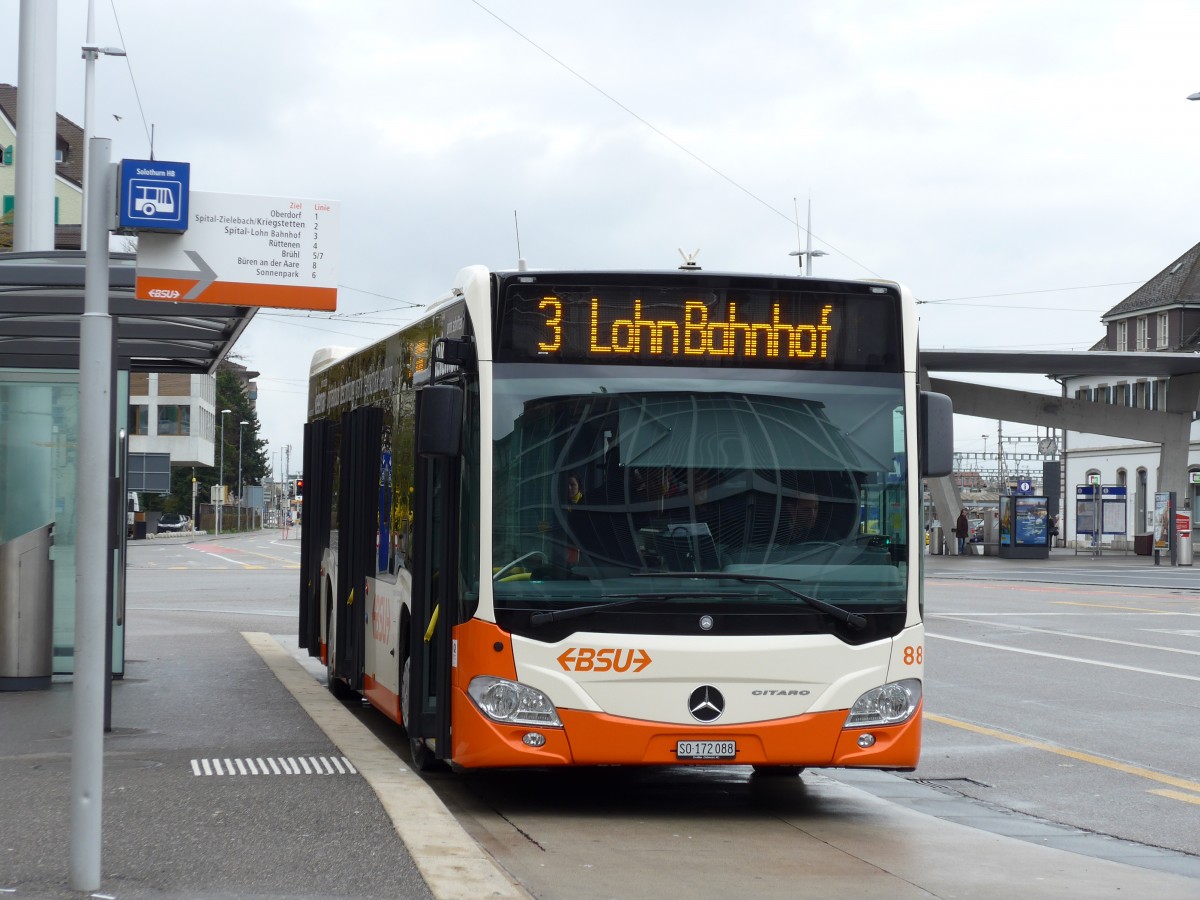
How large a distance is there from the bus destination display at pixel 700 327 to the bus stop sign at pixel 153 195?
8.63 ft

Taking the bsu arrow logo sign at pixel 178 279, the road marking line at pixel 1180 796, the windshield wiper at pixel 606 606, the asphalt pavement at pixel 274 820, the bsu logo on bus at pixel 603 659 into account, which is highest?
the bsu arrow logo sign at pixel 178 279

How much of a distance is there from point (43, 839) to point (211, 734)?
3.92m

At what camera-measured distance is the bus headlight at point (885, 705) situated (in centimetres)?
866

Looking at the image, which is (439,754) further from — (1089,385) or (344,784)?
(1089,385)

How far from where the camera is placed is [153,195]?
20.6 feet

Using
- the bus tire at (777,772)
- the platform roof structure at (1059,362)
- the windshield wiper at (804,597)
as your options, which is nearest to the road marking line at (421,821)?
the windshield wiper at (804,597)

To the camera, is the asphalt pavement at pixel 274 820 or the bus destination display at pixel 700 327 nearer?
the asphalt pavement at pixel 274 820

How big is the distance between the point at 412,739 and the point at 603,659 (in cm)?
209

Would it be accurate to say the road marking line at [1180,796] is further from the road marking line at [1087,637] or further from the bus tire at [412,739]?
the road marking line at [1087,637]

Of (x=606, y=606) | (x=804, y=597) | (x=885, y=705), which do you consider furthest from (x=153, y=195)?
(x=885, y=705)

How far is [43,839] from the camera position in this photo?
7184 mm

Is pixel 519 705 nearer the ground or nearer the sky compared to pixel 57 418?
nearer the ground

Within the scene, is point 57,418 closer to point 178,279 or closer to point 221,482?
point 178,279

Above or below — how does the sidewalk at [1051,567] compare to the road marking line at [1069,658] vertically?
above
